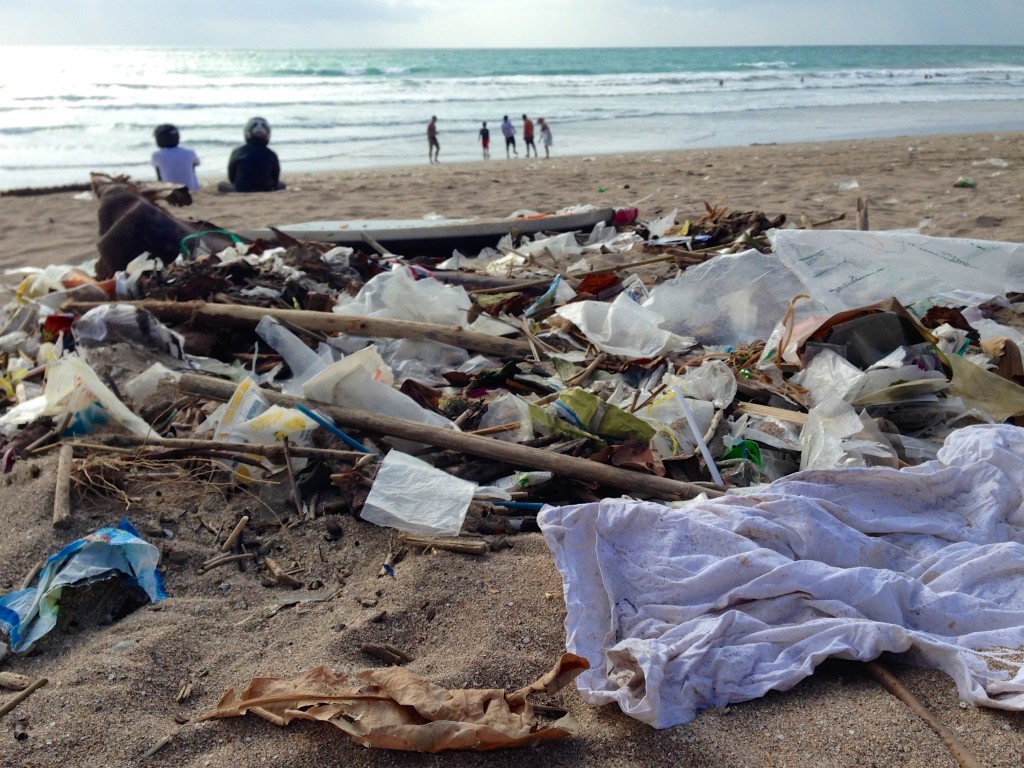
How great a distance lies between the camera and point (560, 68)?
129 ft

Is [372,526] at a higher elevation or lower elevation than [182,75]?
lower

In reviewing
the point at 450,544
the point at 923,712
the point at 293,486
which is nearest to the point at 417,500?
the point at 450,544

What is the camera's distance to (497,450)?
2.52m

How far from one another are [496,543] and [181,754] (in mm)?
967

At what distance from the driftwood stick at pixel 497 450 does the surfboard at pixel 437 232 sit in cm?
243

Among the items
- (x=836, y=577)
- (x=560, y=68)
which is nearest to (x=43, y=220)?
(x=836, y=577)

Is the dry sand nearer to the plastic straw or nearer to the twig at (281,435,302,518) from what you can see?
the twig at (281,435,302,518)

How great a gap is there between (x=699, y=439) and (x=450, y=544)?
34.3 inches

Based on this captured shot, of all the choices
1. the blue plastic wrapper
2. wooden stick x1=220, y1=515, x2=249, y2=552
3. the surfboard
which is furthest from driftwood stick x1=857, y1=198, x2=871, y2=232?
the blue plastic wrapper

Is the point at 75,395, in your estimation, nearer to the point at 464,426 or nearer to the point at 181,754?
the point at 464,426

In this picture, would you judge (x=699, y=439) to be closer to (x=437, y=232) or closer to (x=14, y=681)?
(x=14, y=681)

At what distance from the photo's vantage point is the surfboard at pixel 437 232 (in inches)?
203

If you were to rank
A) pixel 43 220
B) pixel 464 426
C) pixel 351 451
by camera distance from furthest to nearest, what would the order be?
pixel 43 220
pixel 464 426
pixel 351 451

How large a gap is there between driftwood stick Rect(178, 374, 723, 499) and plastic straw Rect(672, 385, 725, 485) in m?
0.11
